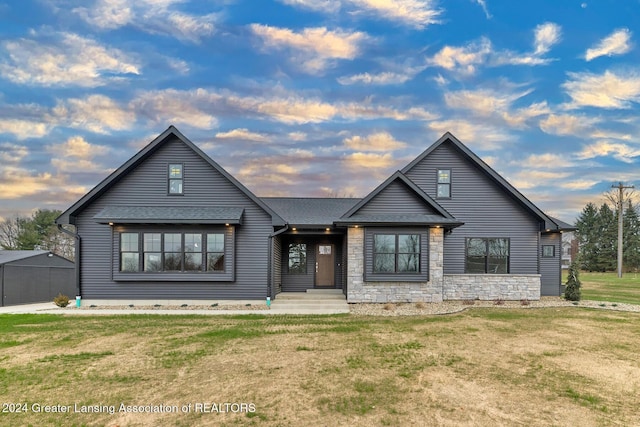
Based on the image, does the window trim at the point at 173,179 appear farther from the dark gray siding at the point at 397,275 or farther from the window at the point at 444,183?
the window at the point at 444,183

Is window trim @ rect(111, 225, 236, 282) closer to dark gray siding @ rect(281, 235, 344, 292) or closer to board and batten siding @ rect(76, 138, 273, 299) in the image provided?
board and batten siding @ rect(76, 138, 273, 299)

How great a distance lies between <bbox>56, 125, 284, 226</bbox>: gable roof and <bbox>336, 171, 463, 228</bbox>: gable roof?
3.07 m

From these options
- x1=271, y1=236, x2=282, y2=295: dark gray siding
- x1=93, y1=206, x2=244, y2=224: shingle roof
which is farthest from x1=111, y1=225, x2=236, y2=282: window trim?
x1=271, y1=236, x2=282, y2=295: dark gray siding

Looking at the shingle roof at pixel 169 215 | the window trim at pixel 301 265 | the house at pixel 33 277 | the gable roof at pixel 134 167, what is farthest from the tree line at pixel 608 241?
the house at pixel 33 277

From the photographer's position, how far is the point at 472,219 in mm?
15945

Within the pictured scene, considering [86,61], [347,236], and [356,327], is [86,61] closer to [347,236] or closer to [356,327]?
[347,236]

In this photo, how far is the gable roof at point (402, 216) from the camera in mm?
13664

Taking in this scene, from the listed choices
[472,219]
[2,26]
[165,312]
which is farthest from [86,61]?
[472,219]

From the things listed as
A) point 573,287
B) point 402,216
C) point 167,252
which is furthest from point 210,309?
point 573,287

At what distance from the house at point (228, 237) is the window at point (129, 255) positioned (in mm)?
42

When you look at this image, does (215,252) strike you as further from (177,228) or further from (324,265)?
(324,265)

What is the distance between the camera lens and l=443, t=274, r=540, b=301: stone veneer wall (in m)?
15.2

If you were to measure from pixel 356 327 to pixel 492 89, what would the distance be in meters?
17.2

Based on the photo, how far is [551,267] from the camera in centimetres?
1688
